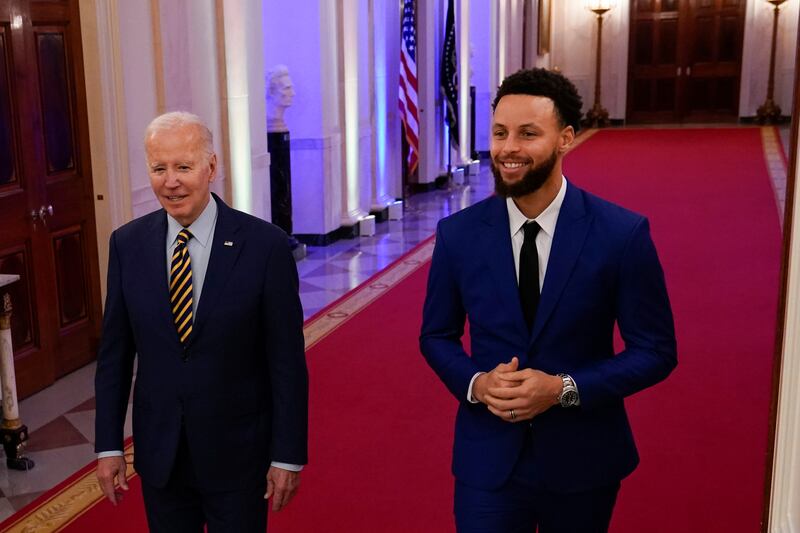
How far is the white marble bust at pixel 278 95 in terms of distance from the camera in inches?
347

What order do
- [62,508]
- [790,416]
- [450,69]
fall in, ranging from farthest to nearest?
[450,69]
[62,508]
[790,416]

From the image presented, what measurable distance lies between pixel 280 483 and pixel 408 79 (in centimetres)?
978

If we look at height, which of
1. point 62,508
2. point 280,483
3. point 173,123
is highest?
point 173,123

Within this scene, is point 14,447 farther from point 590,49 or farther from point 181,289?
point 590,49

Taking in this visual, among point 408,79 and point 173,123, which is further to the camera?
point 408,79

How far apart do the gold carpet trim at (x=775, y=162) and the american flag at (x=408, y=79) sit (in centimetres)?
437

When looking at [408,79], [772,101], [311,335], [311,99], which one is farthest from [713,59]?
[311,335]

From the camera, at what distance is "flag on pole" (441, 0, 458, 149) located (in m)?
13.9

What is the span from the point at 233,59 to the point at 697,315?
12.8 ft

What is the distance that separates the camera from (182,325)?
93.7 inches

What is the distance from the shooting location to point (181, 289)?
239 centimetres

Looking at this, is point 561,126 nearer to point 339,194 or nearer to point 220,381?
point 220,381

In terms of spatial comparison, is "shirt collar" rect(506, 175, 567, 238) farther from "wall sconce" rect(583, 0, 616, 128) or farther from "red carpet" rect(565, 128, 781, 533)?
"wall sconce" rect(583, 0, 616, 128)

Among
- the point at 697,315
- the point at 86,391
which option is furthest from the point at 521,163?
the point at 697,315
